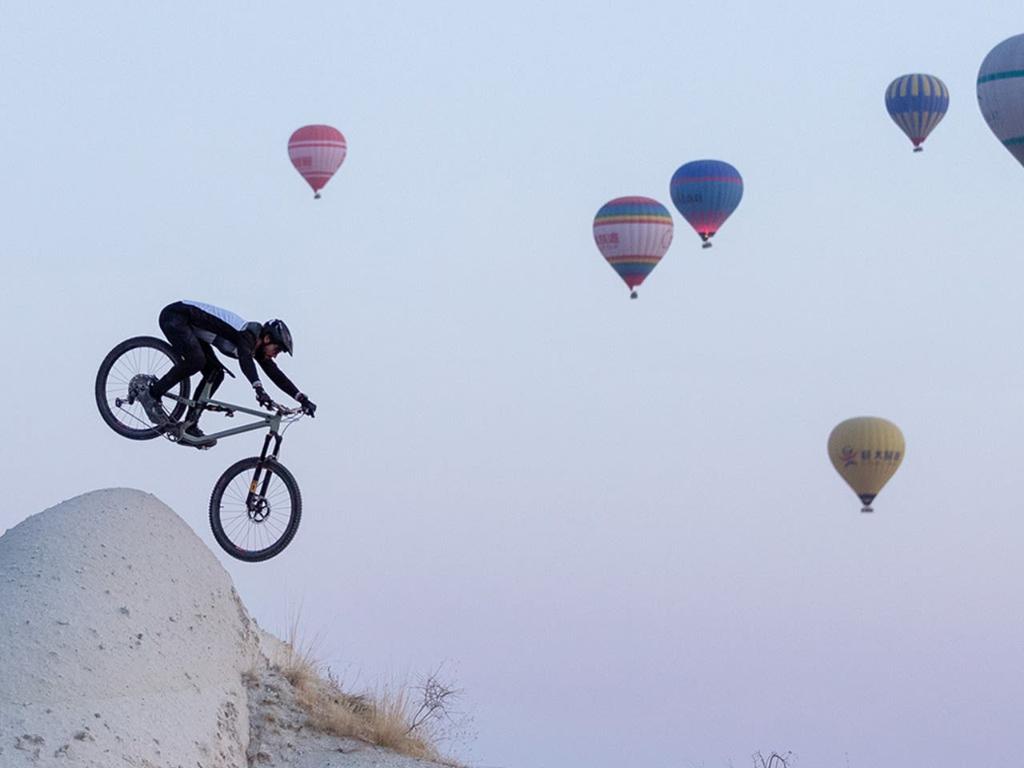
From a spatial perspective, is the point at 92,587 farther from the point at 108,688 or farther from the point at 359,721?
the point at 359,721

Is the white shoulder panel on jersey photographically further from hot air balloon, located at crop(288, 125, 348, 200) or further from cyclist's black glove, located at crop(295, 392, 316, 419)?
hot air balloon, located at crop(288, 125, 348, 200)

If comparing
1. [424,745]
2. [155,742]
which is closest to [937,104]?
[424,745]

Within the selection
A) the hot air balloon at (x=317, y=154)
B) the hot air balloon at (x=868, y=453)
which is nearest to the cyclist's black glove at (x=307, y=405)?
the hot air balloon at (x=868, y=453)

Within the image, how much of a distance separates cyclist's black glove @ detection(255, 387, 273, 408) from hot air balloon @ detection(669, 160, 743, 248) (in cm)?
4257

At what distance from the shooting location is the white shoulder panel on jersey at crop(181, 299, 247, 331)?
21.3m

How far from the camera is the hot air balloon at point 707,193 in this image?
62406 mm

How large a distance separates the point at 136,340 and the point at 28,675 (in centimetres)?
469

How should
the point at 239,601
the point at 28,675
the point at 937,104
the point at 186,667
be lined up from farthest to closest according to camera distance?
the point at 937,104 → the point at 239,601 → the point at 186,667 → the point at 28,675

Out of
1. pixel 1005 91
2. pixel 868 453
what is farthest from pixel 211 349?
pixel 1005 91

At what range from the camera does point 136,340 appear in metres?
22.1

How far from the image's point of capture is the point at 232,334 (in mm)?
21344

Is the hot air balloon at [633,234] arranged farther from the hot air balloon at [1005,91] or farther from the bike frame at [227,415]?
the bike frame at [227,415]

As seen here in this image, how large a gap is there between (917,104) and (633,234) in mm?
13287

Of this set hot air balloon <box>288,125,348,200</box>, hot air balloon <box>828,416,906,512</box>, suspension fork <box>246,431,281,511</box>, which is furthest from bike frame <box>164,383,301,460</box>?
hot air balloon <box>288,125,348,200</box>
